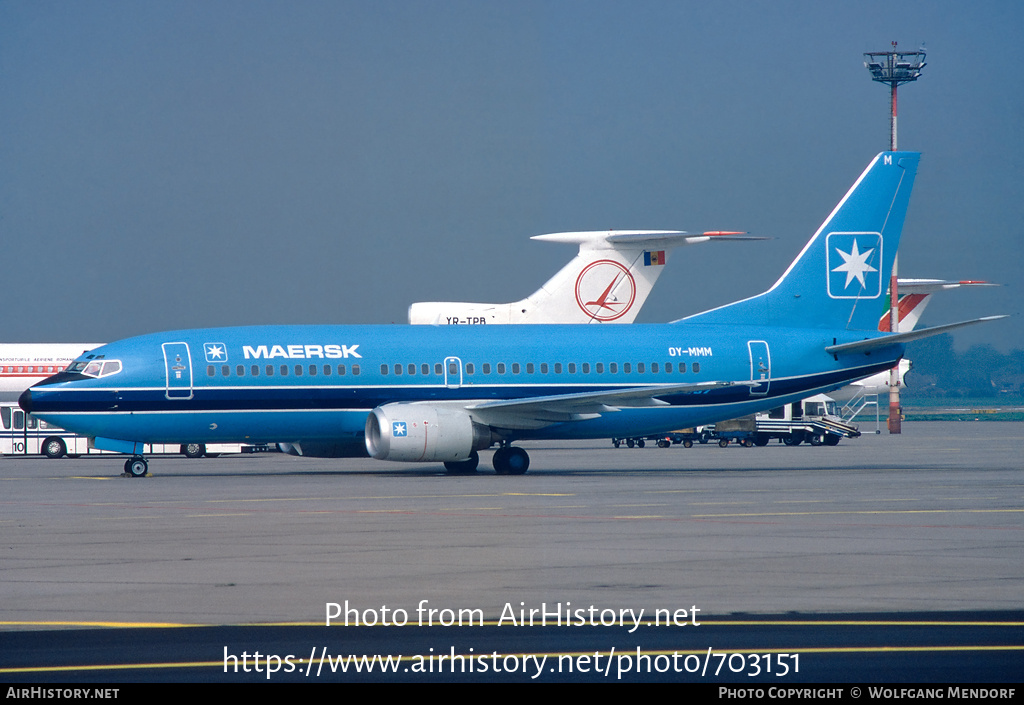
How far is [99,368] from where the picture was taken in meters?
35.2

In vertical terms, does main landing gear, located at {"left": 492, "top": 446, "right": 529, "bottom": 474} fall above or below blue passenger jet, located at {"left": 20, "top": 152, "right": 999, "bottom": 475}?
below

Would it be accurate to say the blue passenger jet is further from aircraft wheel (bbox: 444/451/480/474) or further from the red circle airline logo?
the red circle airline logo

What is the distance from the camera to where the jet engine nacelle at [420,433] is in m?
34.2

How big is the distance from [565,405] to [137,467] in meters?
12.5

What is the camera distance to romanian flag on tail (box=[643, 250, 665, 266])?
55875 mm

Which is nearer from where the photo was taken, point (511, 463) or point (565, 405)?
point (565, 405)

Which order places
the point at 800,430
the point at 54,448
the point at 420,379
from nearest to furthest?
the point at 420,379
the point at 54,448
the point at 800,430

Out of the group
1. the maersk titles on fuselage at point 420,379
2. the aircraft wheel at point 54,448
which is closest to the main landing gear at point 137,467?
the maersk titles on fuselage at point 420,379

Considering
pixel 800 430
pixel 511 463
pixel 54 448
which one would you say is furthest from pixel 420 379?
pixel 800 430

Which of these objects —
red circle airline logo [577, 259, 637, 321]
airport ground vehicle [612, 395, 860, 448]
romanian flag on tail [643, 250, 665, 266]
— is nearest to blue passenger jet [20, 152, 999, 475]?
romanian flag on tail [643, 250, 665, 266]

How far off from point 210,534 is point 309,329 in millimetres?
16834

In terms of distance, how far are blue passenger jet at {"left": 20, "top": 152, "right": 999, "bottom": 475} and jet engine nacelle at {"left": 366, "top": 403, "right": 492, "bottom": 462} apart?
49 millimetres

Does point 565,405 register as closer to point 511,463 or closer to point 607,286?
point 511,463

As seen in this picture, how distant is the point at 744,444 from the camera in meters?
62.9
